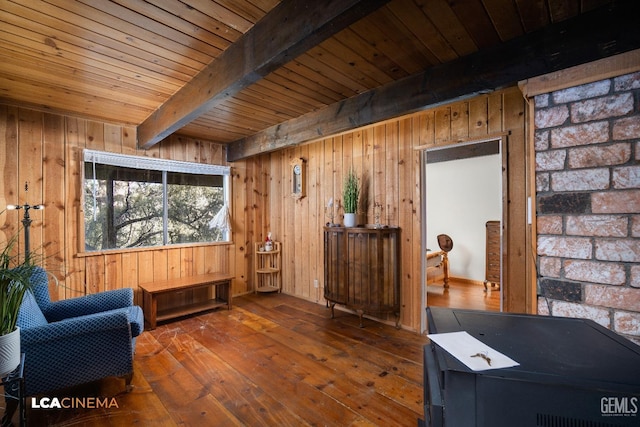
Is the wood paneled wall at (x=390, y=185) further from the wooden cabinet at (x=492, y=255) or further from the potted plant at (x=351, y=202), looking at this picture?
the wooden cabinet at (x=492, y=255)

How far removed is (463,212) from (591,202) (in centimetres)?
409

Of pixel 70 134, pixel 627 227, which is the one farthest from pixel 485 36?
pixel 70 134

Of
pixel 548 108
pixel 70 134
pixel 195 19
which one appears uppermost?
pixel 195 19

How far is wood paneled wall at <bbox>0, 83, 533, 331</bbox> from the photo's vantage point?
240 cm

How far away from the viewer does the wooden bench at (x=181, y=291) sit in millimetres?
3117

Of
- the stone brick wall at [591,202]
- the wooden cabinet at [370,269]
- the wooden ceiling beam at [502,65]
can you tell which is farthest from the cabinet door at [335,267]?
the stone brick wall at [591,202]

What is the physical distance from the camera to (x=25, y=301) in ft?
5.89

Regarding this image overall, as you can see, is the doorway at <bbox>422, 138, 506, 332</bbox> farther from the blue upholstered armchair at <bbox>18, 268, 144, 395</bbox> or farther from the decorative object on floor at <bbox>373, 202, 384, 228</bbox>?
the blue upholstered armchair at <bbox>18, 268, 144, 395</bbox>

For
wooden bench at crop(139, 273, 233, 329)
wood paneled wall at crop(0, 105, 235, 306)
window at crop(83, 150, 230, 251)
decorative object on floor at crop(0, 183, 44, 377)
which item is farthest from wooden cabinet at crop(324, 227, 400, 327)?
decorative object on floor at crop(0, 183, 44, 377)

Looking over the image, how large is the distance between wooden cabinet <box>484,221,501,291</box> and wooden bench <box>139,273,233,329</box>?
410 cm

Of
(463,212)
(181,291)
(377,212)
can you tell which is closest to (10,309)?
(181,291)

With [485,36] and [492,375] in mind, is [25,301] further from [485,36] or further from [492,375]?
[485,36]

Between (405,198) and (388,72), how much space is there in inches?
54.5

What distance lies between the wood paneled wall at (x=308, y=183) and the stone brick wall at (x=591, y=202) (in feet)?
2.44
